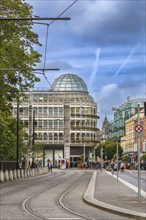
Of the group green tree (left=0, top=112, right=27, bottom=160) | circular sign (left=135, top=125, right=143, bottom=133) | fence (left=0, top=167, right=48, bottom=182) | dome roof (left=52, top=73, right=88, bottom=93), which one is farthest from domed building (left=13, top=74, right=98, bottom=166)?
circular sign (left=135, top=125, right=143, bottom=133)

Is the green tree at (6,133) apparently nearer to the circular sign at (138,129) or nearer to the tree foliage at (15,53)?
the tree foliage at (15,53)

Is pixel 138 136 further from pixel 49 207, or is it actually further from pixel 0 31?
pixel 0 31

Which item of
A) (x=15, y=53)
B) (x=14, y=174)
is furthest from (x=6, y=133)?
(x=14, y=174)

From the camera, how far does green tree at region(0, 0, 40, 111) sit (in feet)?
120

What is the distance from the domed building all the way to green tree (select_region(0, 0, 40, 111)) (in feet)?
339

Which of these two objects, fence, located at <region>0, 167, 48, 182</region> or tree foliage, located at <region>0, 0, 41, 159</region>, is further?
fence, located at <region>0, 167, 48, 182</region>

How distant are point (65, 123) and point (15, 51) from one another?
115m

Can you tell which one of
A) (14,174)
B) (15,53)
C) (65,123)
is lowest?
(14,174)

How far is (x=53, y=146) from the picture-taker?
14838 cm

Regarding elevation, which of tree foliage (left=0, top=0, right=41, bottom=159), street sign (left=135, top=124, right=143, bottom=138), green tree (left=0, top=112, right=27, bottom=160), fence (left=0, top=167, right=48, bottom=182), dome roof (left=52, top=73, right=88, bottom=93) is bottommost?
fence (left=0, top=167, right=48, bottom=182)

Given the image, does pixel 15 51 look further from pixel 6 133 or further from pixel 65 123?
pixel 65 123

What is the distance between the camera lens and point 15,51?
3784 cm

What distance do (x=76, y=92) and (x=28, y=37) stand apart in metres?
113

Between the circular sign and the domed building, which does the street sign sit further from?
the domed building
